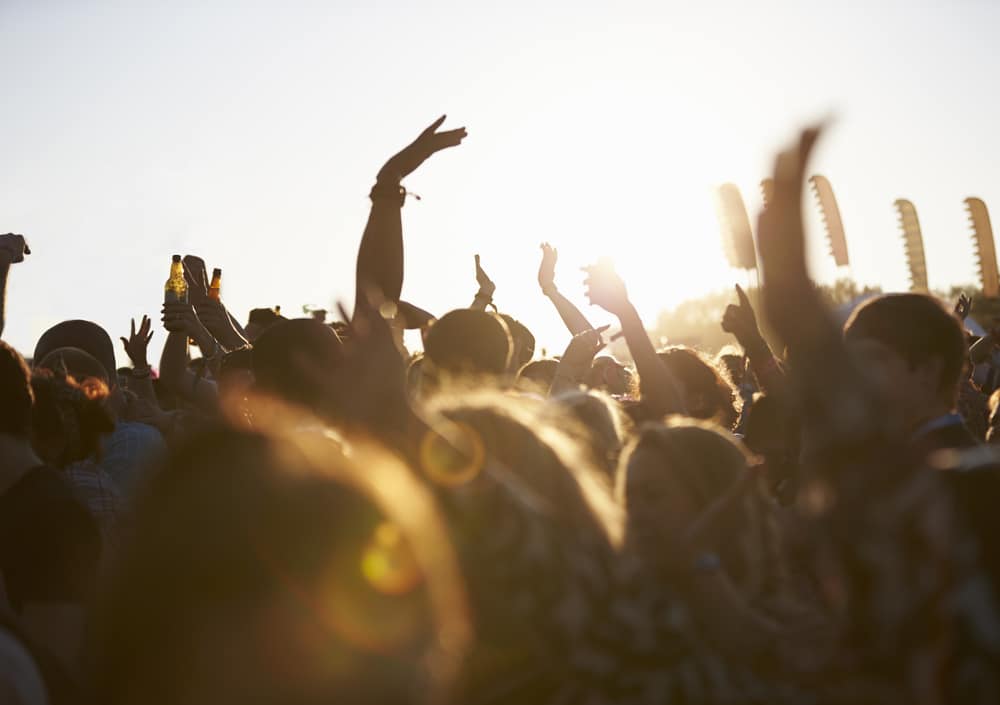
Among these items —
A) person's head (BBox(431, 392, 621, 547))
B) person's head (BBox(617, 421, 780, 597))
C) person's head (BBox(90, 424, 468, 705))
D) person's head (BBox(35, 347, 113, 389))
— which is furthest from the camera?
person's head (BBox(35, 347, 113, 389))

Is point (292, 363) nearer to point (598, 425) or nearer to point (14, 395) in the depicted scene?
point (14, 395)

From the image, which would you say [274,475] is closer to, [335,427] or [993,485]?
[993,485]

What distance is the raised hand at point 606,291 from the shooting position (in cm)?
530

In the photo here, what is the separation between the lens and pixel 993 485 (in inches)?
81.0

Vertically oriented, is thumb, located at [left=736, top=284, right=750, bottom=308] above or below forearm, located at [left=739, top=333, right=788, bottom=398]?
above

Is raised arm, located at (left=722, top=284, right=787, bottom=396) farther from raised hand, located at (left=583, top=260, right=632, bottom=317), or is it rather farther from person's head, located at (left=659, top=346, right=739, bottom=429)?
raised hand, located at (left=583, top=260, right=632, bottom=317)

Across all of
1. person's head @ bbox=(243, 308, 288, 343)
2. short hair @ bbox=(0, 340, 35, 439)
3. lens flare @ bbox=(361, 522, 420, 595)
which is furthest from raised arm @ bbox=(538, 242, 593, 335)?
lens flare @ bbox=(361, 522, 420, 595)

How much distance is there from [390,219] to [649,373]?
1442mm

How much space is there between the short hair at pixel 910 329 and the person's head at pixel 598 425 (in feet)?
3.10

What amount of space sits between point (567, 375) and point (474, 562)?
167 inches

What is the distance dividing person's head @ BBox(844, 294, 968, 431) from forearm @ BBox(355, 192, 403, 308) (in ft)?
5.67

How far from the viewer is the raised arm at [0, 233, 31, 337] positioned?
21.8 feet

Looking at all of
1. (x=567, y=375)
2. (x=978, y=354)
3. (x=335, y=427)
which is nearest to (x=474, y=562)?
(x=335, y=427)

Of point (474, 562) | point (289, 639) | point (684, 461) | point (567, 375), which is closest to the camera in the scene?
point (289, 639)
